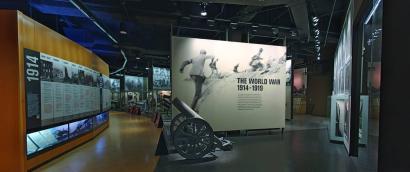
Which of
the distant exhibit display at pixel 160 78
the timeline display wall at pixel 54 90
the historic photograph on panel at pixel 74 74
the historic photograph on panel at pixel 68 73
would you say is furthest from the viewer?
the distant exhibit display at pixel 160 78

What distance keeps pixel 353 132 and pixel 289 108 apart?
382 inches

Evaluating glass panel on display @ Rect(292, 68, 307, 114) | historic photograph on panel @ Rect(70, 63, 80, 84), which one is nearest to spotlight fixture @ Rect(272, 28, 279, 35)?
historic photograph on panel @ Rect(70, 63, 80, 84)

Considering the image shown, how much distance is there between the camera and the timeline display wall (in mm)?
4926

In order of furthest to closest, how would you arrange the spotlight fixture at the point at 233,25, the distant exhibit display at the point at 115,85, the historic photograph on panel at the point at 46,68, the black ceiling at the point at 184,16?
the distant exhibit display at the point at 115,85 → the spotlight fixture at the point at 233,25 → the black ceiling at the point at 184,16 → the historic photograph on panel at the point at 46,68

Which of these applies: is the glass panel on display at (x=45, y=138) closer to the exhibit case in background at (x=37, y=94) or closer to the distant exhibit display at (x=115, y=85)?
the exhibit case in background at (x=37, y=94)

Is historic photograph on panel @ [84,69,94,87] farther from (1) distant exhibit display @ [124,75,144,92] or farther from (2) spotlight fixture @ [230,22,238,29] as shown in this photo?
(1) distant exhibit display @ [124,75,144,92]

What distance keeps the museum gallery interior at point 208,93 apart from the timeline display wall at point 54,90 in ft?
0.10

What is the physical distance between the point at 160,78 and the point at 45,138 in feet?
41.9

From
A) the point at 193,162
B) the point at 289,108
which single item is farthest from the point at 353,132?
the point at 289,108

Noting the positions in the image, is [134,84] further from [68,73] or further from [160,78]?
[68,73]

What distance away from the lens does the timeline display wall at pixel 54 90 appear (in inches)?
194

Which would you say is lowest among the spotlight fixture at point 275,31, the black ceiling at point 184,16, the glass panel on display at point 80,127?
the glass panel on display at point 80,127

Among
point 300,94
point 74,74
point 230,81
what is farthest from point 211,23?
point 300,94

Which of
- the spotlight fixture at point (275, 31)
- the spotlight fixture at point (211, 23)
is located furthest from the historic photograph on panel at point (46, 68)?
the spotlight fixture at point (275, 31)
